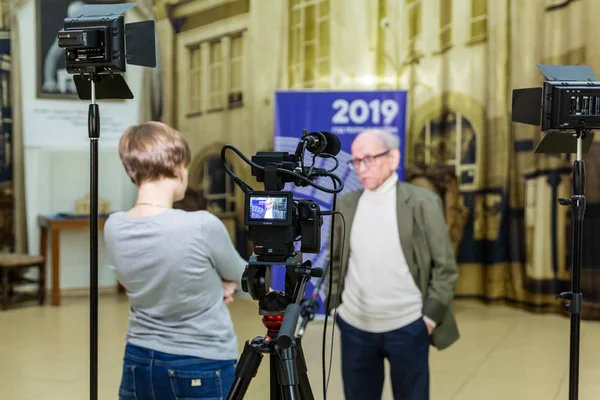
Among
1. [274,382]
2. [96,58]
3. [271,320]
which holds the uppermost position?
[96,58]

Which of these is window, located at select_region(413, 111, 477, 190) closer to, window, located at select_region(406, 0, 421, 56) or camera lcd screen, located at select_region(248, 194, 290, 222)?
window, located at select_region(406, 0, 421, 56)

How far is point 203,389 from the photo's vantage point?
181cm

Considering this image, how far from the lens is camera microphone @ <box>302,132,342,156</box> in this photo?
179 cm

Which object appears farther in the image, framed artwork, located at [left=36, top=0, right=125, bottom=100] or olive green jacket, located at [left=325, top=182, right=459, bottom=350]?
framed artwork, located at [left=36, top=0, right=125, bottom=100]

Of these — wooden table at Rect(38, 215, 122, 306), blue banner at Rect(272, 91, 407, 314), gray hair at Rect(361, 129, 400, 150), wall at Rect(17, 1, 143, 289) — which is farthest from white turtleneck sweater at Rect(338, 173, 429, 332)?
wall at Rect(17, 1, 143, 289)

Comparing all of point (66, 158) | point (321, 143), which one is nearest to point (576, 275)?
point (321, 143)

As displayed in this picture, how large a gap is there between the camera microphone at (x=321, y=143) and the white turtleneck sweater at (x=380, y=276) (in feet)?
2.96

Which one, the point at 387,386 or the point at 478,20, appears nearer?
the point at 387,386

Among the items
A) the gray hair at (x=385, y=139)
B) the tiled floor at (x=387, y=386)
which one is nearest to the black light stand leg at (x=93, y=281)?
the gray hair at (x=385, y=139)

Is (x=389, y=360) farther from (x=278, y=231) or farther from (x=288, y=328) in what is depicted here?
(x=288, y=328)

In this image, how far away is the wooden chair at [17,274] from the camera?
637 cm

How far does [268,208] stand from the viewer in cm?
165

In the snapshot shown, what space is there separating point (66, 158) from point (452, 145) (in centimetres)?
371

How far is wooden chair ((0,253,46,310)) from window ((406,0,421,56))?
393 centimetres
